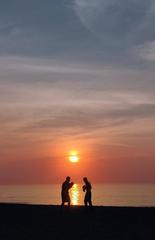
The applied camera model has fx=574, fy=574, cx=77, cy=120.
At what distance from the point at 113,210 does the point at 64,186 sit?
3.25 meters

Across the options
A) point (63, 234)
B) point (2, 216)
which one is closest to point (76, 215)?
point (2, 216)

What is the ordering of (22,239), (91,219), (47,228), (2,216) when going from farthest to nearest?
(2,216), (91,219), (47,228), (22,239)

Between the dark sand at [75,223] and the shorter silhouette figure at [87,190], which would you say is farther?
the shorter silhouette figure at [87,190]

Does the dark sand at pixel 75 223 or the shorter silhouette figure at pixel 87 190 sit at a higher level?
the shorter silhouette figure at pixel 87 190

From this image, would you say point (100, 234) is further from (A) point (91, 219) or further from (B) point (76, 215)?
(B) point (76, 215)

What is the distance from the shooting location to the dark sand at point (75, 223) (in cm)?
2434

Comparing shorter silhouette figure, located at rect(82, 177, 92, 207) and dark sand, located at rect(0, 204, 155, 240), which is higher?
shorter silhouette figure, located at rect(82, 177, 92, 207)

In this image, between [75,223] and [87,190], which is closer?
[75,223]

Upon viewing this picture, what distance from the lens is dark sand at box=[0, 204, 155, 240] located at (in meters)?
24.3

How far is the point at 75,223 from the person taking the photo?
2827 centimetres

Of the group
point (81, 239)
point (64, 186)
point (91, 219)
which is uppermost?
point (64, 186)

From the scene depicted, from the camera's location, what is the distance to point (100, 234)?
80.5 ft

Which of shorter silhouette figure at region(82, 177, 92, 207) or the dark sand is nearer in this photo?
the dark sand

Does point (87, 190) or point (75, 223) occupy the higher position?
point (87, 190)
